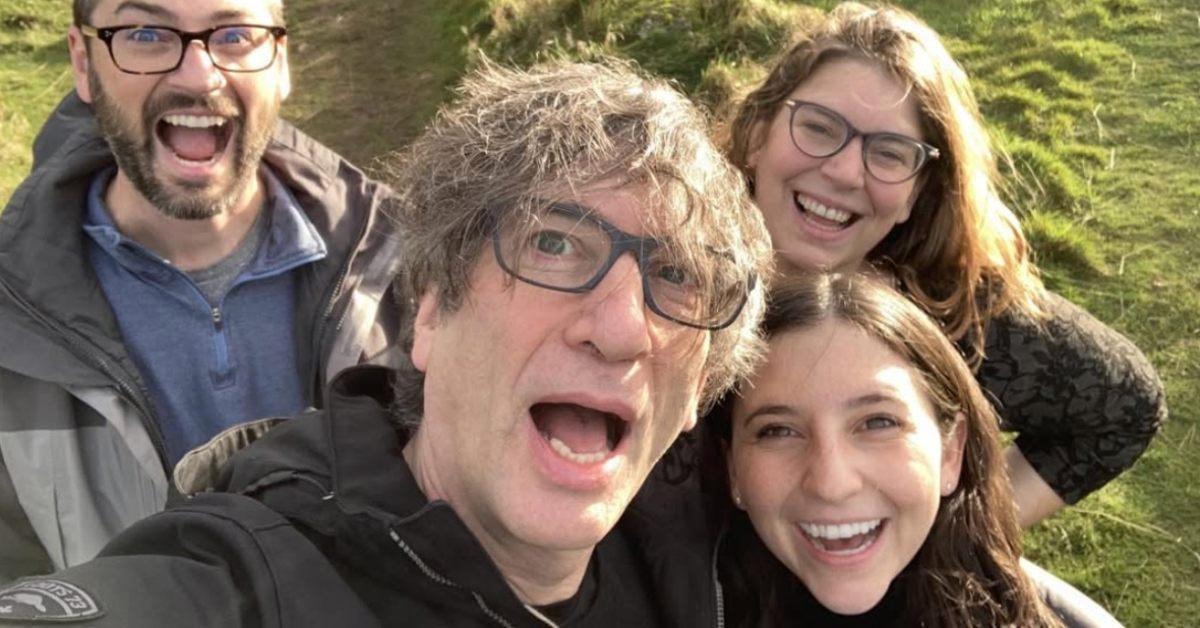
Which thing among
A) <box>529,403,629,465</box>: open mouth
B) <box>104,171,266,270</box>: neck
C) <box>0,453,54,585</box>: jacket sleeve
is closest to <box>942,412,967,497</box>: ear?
<box>529,403,629,465</box>: open mouth

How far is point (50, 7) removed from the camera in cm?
1062

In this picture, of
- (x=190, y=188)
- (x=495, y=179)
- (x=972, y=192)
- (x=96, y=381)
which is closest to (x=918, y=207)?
(x=972, y=192)

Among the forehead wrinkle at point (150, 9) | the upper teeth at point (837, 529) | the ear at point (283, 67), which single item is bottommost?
the upper teeth at point (837, 529)

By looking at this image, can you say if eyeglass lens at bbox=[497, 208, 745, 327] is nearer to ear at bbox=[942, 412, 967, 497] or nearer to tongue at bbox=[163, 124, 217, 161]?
ear at bbox=[942, 412, 967, 497]

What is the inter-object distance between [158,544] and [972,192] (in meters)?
2.69

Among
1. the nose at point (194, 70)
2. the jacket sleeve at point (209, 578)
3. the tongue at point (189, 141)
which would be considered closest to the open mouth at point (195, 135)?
the tongue at point (189, 141)

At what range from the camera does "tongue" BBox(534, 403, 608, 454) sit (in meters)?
2.13

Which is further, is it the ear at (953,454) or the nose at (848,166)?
the nose at (848,166)

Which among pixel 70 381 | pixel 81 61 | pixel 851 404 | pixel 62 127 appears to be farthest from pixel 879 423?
pixel 62 127

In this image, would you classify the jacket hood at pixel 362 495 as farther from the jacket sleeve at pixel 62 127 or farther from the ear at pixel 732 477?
the jacket sleeve at pixel 62 127

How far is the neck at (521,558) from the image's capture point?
6.97ft

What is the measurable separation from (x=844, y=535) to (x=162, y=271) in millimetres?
2074

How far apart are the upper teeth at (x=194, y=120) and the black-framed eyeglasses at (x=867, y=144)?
182cm

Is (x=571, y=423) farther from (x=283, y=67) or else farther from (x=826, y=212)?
(x=283, y=67)
